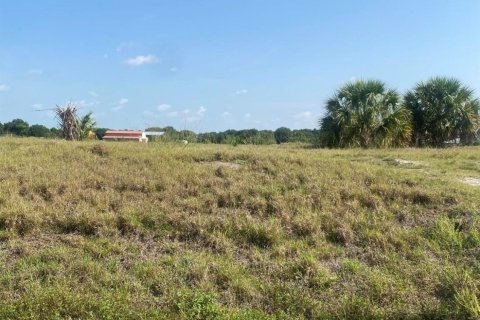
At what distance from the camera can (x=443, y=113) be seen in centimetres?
1978

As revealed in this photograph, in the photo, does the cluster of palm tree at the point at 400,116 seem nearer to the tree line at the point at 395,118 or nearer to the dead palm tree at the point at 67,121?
the tree line at the point at 395,118

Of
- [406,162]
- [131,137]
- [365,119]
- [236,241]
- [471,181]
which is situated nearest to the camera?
[236,241]

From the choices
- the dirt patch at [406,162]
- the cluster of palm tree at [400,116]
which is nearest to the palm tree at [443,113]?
the cluster of palm tree at [400,116]

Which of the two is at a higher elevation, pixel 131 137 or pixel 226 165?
pixel 131 137

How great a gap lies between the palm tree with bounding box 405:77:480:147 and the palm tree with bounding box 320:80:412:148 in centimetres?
152

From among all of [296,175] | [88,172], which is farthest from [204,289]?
[88,172]

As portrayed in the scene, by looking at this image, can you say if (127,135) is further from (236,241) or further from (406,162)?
(236,241)

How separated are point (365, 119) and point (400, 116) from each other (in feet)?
5.09

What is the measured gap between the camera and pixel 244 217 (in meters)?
6.13

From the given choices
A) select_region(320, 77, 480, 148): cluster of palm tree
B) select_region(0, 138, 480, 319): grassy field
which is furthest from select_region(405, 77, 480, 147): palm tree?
select_region(0, 138, 480, 319): grassy field

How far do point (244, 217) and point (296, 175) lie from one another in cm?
207

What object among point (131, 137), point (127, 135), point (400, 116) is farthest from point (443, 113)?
point (127, 135)

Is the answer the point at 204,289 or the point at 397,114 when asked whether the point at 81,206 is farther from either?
the point at 397,114

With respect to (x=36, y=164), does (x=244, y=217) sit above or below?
below
